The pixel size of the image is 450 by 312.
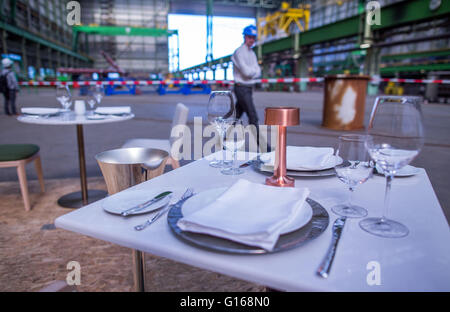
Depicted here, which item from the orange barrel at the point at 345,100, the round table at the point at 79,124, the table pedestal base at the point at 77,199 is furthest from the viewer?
the orange barrel at the point at 345,100

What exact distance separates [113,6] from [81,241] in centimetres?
2945

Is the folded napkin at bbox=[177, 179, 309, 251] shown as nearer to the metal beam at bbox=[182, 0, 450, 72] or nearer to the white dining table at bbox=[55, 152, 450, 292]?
the white dining table at bbox=[55, 152, 450, 292]

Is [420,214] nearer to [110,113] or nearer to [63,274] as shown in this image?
[63,274]

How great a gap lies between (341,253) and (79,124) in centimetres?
233

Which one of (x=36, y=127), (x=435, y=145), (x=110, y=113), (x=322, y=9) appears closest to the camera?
(x=110, y=113)

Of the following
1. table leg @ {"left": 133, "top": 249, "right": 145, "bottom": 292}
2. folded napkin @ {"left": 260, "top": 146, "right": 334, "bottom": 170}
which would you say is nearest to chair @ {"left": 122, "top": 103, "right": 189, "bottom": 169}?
folded napkin @ {"left": 260, "top": 146, "right": 334, "bottom": 170}

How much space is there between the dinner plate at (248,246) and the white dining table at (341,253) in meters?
0.01

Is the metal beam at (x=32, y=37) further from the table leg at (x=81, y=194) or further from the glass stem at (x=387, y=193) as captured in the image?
the glass stem at (x=387, y=193)

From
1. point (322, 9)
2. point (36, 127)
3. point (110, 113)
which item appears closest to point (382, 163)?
point (110, 113)

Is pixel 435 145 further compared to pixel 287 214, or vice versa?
pixel 435 145

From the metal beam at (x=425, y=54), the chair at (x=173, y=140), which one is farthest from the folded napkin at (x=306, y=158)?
the metal beam at (x=425, y=54)

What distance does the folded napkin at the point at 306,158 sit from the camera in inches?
37.4

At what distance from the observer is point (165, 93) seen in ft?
52.1

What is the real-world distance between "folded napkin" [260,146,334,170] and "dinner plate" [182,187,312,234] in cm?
30
